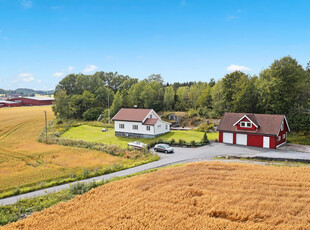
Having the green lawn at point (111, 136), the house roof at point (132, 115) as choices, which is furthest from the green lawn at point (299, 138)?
the house roof at point (132, 115)

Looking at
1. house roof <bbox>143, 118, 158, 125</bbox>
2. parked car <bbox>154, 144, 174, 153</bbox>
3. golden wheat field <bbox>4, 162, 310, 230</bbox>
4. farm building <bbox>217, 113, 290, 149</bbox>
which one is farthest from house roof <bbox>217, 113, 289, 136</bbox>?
golden wheat field <bbox>4, 162, 310, 230</bbox>

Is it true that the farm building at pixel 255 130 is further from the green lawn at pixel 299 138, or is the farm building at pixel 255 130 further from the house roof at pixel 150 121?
the house roof at pixel 150 121

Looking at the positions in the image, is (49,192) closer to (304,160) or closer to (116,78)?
(304,160)

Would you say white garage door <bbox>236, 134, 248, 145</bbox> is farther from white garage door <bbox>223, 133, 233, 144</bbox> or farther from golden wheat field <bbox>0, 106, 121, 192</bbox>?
golden wheat field <bbox>0, 106, 121, 192</bbox>

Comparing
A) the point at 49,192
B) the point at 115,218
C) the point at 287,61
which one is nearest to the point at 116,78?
the point at 287,61

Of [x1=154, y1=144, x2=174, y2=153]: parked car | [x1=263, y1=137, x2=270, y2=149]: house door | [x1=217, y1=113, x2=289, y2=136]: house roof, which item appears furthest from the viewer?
[x1=217, y1=113, x2=289, y2=136]: house roof
